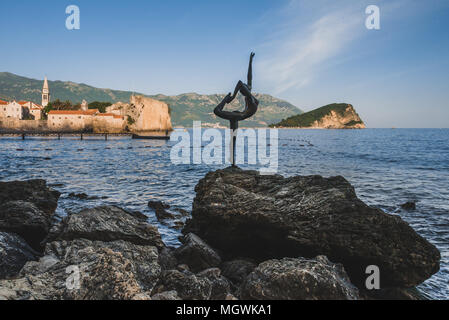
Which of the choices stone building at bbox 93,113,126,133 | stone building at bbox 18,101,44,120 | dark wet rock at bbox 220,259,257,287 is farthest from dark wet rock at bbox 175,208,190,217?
stone building at bbox 18,101,44,120

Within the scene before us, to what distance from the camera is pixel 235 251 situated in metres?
6.08

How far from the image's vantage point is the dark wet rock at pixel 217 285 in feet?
13.2

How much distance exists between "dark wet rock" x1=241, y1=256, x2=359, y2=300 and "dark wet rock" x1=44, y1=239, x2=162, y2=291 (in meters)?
1.68

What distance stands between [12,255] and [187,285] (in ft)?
11.9

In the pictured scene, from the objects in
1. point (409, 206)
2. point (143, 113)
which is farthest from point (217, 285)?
point (143, 113)

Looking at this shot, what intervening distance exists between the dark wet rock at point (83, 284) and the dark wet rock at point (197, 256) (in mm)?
1614

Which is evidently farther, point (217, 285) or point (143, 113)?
point (143, 113)

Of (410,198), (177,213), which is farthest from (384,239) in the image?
(410,198)

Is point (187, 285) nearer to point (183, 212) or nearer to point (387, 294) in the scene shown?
point (387, 294)

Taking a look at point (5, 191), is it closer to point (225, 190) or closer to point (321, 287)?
point (225, 190)

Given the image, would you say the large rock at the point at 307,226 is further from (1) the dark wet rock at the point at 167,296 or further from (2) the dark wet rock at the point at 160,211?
(2) the dark wet rock at the point at 160,211

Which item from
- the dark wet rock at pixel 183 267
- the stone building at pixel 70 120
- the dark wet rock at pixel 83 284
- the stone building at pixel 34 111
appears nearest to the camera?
the dark wet rock at pixel 83 284

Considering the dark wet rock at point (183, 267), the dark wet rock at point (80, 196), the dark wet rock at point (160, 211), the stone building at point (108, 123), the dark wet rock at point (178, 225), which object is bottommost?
the dark wet rock at point (178, 225)

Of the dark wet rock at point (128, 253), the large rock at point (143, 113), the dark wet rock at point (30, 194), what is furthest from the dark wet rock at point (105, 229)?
the large rock at point (143, 113)
